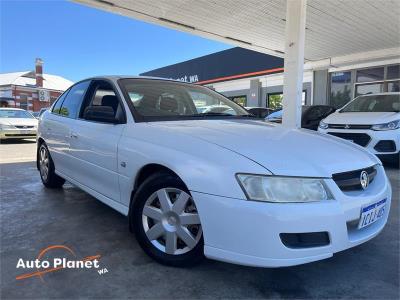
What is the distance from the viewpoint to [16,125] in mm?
12898

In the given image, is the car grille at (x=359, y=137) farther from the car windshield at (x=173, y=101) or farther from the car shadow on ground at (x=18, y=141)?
the car shadow on ground at (x=18, y=141)

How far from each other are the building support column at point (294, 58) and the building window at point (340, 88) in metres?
7.69

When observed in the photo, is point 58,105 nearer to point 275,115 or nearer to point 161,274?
point 161,274

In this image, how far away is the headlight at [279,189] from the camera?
2.08m

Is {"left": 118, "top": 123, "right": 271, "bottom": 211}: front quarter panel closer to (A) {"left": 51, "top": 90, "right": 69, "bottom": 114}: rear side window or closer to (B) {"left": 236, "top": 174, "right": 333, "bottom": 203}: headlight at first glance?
(B) {"left": 236, "top": 174, "right": 333, "bottom": 203}: headlight

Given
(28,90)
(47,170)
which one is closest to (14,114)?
(47,170)

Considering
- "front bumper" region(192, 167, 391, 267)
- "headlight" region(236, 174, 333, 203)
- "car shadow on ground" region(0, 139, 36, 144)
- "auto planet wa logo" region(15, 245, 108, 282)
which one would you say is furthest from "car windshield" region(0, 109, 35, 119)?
"headlight" region(236, 174, 333, 203)

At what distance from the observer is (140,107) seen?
125 inches

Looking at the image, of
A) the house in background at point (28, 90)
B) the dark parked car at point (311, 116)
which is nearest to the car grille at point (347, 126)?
the dark parked car at point (311, 116)

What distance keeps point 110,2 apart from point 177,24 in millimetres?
2452

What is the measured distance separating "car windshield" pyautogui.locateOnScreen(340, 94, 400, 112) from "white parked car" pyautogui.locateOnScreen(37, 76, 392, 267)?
524 centimetres

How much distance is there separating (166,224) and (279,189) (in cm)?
90

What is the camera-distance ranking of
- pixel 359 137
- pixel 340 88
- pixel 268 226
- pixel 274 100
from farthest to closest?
pixel 274 100, pixel 340 88, pixel 359 137, pixel 268 226

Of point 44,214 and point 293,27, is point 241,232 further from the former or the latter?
point 293,27
